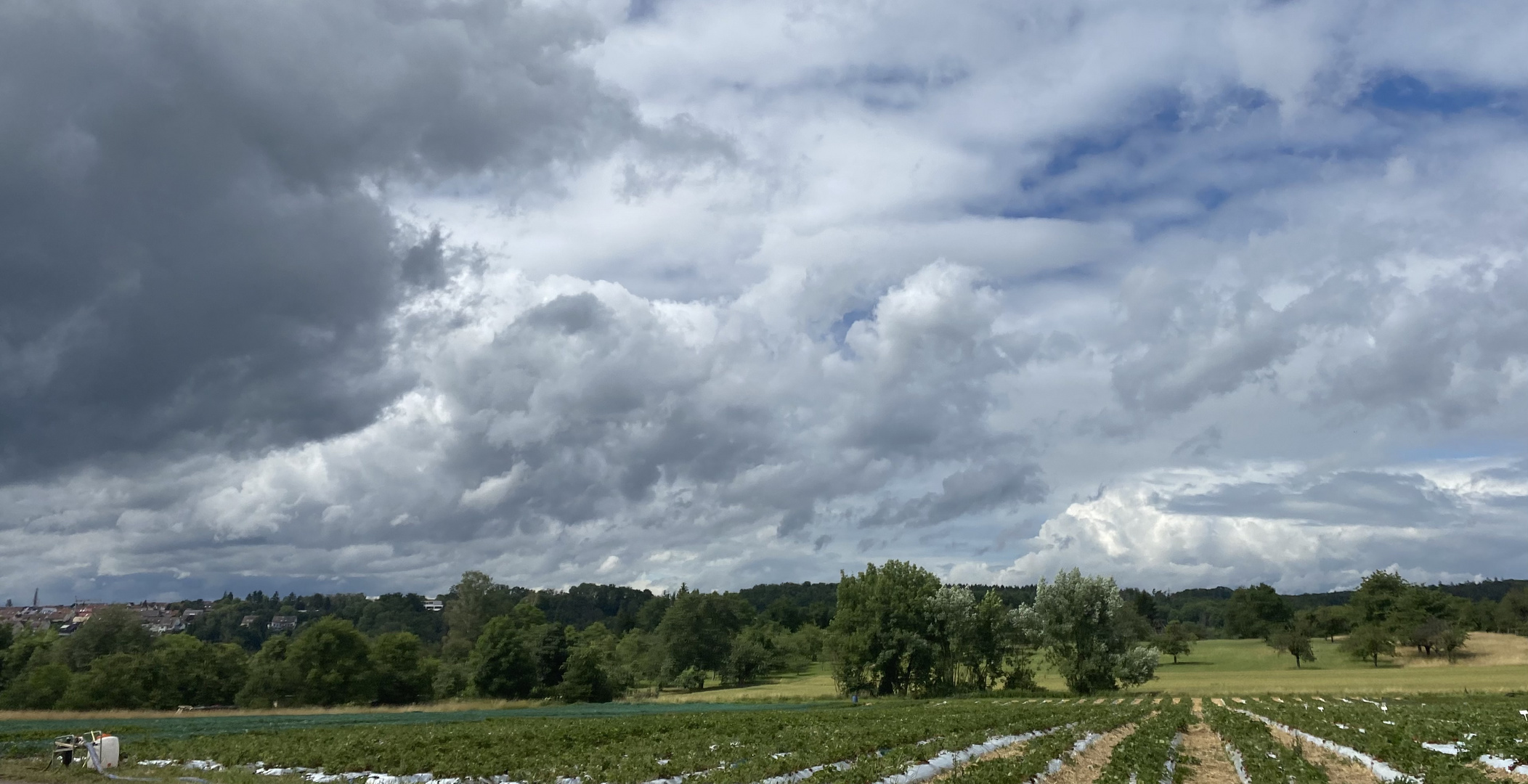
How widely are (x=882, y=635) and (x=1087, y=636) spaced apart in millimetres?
20294

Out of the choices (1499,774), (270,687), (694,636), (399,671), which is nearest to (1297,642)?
(694,636)

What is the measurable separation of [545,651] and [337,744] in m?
73.2

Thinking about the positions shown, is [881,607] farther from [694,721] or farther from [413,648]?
[413,648]

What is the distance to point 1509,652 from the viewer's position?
380ft

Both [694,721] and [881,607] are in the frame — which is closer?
[694,721]

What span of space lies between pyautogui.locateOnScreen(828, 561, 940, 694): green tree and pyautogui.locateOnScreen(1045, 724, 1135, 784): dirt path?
164 ft

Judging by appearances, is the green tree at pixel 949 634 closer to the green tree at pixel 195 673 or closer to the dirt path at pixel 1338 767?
the dirt path at pixel 1338 767

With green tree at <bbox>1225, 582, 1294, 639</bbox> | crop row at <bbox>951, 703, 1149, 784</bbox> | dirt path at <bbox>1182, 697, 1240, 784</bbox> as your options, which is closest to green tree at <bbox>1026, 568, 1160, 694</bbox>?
dirt path at <bbox>1182, 697, 1240, 784</bbox>

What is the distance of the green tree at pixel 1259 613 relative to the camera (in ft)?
609

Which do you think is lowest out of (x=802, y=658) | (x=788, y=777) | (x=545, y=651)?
(x=802, y=658)

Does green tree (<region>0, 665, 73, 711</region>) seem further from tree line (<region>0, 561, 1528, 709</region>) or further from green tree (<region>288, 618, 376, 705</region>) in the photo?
green tree (<region>288, 618, 376, 705</region>)

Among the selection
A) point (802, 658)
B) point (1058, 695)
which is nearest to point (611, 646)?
point (802, 658)

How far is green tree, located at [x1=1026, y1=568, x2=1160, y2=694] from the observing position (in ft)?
274

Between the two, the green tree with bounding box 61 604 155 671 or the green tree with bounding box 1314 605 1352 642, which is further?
the green tree with bounding box 1314 605 1352 642
